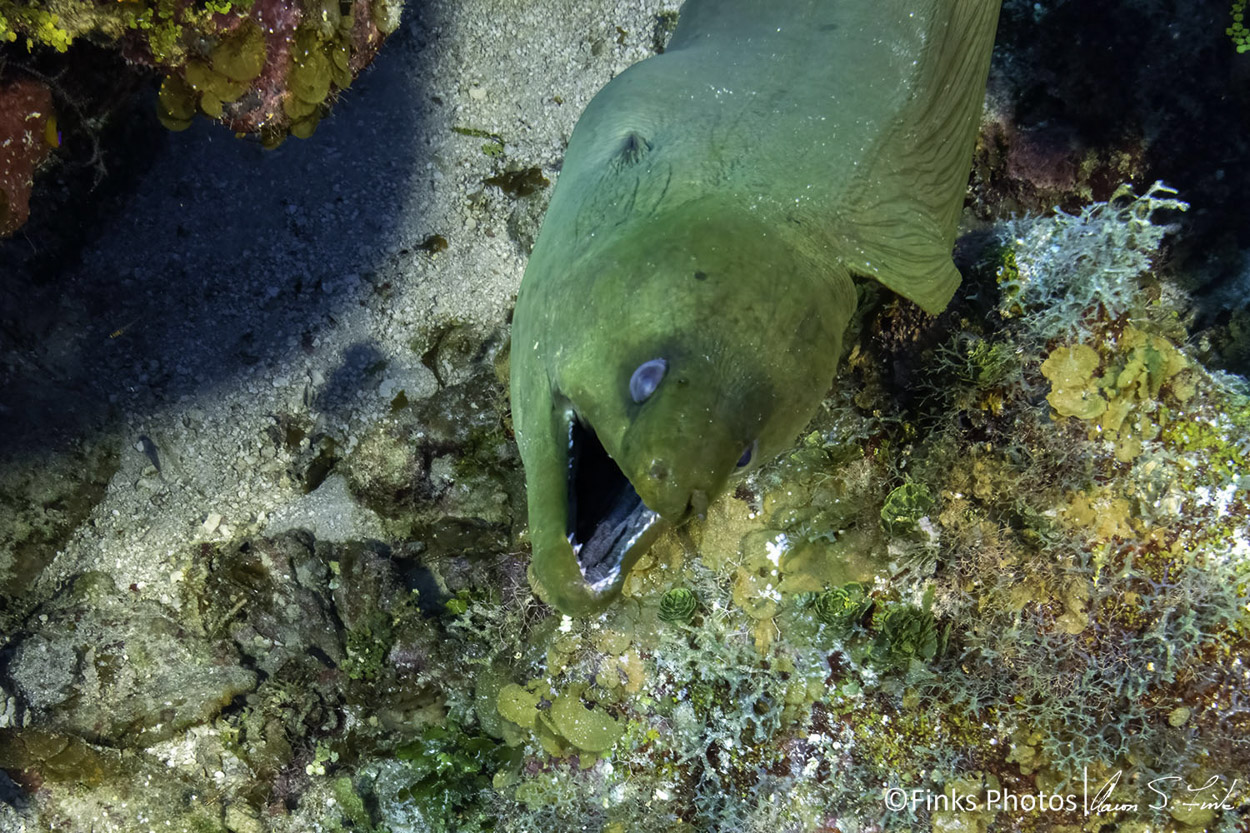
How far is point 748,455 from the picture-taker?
167 cm

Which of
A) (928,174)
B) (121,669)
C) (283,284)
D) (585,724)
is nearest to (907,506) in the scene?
(928,174)

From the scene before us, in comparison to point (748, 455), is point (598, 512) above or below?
below

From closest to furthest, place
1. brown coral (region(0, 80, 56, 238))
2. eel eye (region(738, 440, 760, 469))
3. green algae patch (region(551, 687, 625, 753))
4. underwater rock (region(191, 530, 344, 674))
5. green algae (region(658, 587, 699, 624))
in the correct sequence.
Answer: eel eye (region(738, 440, 760, 469)) → brown coral (region(0, 80, 56, 238)) → green algae (region(658, 587, 699, 624)) → green algae patch (region(551, 687, 625, 753)) → underwater rock (region(191, 530, 344, 674))

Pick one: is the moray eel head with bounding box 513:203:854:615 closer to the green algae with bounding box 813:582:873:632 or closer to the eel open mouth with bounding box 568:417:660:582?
the eel open mouth with bounding box 568:417:660:582

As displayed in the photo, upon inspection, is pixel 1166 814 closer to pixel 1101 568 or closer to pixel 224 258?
pixel 1101 568

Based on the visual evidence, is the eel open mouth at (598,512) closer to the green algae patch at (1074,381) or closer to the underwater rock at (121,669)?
the green algae patch at (1074,381)

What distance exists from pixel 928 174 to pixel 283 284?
3.17 m

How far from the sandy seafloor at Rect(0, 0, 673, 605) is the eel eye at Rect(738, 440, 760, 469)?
2301 mm

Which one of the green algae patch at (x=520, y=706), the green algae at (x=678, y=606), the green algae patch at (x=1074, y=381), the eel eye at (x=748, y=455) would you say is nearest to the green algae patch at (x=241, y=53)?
the eel eye at (x=748, y=455)

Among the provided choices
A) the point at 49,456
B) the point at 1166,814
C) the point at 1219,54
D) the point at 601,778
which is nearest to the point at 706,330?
the point at 601,778

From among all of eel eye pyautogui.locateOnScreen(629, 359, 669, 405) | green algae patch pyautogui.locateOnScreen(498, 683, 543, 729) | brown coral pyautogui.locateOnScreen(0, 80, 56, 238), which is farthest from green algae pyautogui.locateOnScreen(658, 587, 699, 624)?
brown coral pyautogui.locateOnScreen(0, 80, 56, 238)

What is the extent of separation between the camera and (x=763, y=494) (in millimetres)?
2689

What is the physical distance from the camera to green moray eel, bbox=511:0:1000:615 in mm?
1554
